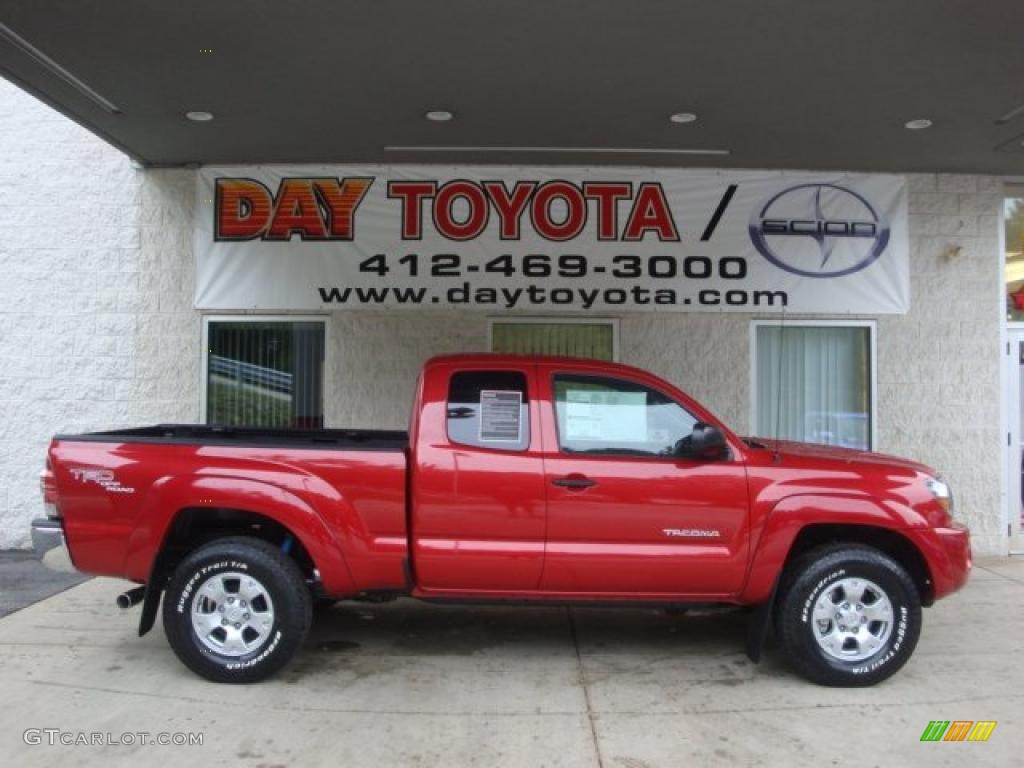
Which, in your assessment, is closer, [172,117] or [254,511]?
[254,511]

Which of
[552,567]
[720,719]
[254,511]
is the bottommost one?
[720,719]

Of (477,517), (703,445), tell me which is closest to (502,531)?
(477,517)

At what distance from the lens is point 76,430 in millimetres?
8922

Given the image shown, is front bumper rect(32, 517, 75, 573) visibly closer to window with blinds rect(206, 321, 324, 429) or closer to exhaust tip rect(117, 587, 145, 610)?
exhaust tip rect(117, 587, 145, 610)

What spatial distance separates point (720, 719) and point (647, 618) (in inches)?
74.2

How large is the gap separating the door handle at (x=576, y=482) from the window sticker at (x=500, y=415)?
1.18 feet

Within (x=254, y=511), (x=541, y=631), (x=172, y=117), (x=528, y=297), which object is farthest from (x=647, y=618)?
(x=172, y=117)

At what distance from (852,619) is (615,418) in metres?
1.79

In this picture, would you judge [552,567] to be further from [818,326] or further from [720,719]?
[818,326]

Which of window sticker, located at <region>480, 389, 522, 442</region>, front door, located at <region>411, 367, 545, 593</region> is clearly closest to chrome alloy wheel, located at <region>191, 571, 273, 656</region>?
front door, located at <region>411, 367, 545, 593</region>

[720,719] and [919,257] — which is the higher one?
[919,257]

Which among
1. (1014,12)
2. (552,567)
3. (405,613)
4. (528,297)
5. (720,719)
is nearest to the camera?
(720,719)

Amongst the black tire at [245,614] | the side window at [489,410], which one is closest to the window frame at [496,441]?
the side window at [489,410]

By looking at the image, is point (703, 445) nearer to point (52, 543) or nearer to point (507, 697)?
point (507, 697)
